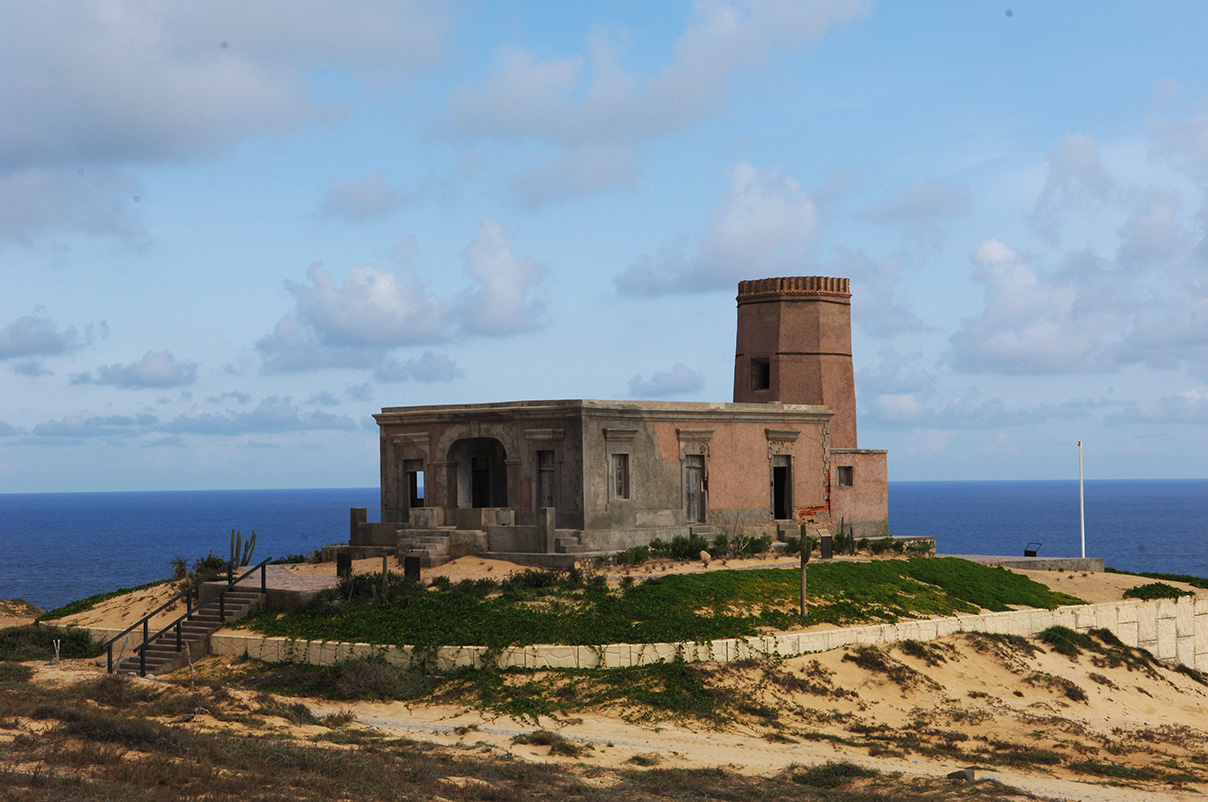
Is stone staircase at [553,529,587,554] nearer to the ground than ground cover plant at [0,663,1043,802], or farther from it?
farther from it

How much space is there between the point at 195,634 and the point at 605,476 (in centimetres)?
1058

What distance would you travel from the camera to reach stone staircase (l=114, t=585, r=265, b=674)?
2459 centimetres

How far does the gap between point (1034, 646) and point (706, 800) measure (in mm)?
16448

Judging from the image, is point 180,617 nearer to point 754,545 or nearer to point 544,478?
point 544,478

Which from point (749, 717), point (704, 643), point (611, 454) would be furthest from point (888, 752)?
point (611, 454)

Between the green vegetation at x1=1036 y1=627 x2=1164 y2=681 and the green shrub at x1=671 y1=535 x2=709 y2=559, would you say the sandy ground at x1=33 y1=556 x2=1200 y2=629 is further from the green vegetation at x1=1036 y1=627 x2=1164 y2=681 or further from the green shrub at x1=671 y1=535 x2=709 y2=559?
the green vegetation at x1=1036 y1=627 x2=1164 y2=681

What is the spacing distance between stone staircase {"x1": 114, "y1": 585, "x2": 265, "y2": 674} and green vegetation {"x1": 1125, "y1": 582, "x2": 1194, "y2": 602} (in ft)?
79.3

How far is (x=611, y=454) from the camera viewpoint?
30750mm

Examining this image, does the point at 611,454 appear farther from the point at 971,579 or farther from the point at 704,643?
the point at 971,579

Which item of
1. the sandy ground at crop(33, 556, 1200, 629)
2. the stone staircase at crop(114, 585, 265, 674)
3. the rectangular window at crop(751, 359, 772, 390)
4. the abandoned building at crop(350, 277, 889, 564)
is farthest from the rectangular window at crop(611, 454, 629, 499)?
the rectangular window at crop(751, 359, 772, 390)

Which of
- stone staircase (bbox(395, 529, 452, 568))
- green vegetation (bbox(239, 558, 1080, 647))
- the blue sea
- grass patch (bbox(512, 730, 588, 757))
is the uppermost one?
stone staircase (bbox(395, 529, 452, 568))

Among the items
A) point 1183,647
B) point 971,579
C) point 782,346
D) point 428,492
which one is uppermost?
point 782,346

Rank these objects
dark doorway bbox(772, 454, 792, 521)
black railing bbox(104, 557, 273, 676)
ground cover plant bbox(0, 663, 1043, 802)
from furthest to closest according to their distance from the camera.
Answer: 1. dark doorway bbox(772, 454, 792, 521)
2. black railing bbox(104, 557, 273, 676)
3. ground cover plant bbox(0, 663, 1043, 802)

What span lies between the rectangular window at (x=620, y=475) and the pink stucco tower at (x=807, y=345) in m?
11.1
